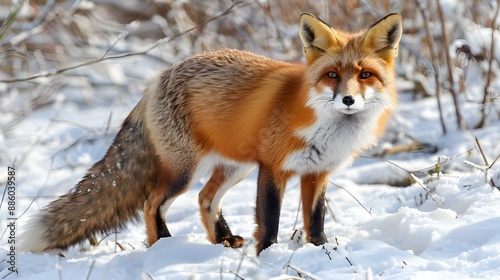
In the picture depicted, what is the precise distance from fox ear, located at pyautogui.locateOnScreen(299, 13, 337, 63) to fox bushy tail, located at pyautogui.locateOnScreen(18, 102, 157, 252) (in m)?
1.12

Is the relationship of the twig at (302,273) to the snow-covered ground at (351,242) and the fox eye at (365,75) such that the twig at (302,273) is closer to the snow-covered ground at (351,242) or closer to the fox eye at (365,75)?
the snow-covered ground at (351,242)

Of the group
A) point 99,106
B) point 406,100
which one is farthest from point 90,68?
point 406,100

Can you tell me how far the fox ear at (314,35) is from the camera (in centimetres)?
316

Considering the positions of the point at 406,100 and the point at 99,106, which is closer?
the point at 406,100

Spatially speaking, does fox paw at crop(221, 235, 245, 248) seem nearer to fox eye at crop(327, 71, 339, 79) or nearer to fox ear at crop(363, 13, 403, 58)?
fox eye at crop(327, 71, 339, 79)

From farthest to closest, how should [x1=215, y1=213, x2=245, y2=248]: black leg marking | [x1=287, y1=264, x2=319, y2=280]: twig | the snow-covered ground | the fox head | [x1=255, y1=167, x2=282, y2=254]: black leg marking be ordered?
1. [x1=215, y1=213, x2=245, y2=248]: black leg marking
2. [x1=255, y1=167, x2=282, y2=254]: black leg marking
3. the fox head
4. the snow-covered ground
5. [x1=287, y1=264, x2=319, y2=280]: twig

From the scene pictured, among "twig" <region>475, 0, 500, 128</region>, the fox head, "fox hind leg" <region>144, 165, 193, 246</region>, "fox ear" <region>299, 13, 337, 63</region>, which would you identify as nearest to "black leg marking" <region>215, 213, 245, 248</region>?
"fox hind leg" <region>144, 165, 193, 246</region>

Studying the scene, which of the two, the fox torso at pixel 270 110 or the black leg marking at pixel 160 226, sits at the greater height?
the fox torso at pixel 270 110

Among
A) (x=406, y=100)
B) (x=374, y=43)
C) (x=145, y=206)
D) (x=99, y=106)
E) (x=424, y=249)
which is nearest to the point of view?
(x=424, y=249)

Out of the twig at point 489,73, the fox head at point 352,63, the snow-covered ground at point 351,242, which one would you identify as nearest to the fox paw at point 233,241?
the snow-covered ground at point 351,242

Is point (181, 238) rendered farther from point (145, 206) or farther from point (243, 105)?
point (243, 105)

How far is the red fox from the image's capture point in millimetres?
3129

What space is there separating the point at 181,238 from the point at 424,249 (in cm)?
126

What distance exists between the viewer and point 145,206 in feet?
12.1
